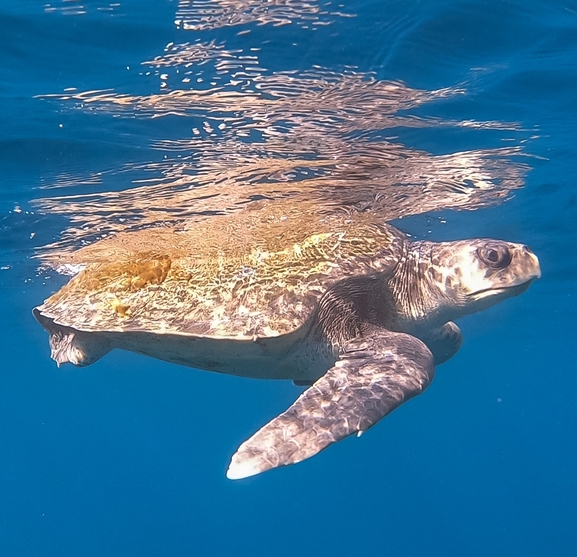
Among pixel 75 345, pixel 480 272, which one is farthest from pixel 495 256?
pixel 75 345

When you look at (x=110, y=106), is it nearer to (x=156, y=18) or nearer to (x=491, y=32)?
(x=156, y=18)

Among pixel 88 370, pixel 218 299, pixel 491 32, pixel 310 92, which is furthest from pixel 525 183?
pixel 88 370

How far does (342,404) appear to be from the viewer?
4887 millimetres

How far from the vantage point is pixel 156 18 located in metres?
5.77

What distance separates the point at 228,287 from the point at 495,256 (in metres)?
3.41

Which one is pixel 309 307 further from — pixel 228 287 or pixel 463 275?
pixel 463 275

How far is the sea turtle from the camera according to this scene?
19.8 feet

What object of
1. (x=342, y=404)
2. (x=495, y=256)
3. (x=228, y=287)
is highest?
(x=495, y=256)

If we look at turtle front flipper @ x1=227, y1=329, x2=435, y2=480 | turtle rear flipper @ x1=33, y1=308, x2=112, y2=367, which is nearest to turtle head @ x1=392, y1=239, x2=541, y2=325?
turtle front flipper @ x1=227, y1=329, x2=435, y2=480

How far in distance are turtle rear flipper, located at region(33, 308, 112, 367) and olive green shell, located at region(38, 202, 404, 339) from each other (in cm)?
36

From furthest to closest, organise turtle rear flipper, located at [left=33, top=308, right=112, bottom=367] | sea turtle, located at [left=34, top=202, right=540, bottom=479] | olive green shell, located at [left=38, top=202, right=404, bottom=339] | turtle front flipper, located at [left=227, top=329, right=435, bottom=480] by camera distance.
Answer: turtle rear flipper, located at [left=33, top=308, right=112, bottom=367] → olive green shell, located at [left=38, top=202, right=404, bottom=339] → sea turtle, located at [left=34, top=202, right=540, bottom=479] → turtle front flipper, located at [left=227, top=329, right=435, bottom=480]

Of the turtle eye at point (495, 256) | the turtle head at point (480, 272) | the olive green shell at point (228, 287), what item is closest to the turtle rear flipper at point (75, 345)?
the olive green shell at point (228, 287)

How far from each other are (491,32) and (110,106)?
5033 millimetres

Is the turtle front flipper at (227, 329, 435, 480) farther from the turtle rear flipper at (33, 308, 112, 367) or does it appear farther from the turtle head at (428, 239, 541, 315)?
the turtle rear flipper at (33, 308, 112, 367)
